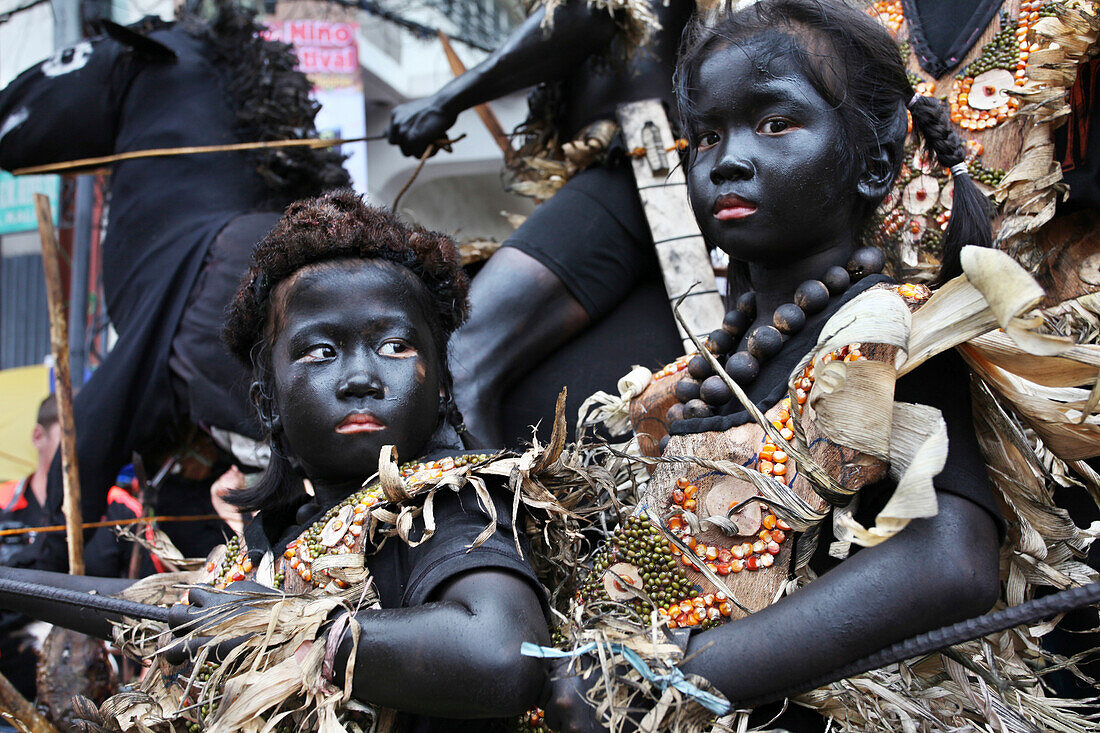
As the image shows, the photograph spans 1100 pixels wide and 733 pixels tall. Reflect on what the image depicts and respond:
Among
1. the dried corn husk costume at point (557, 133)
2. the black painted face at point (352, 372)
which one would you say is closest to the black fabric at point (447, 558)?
the black painted face at point (352, 372)

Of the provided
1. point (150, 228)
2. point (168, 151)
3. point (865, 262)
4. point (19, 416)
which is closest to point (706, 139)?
point (865, 262)

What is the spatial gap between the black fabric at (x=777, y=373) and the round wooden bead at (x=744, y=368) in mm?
14

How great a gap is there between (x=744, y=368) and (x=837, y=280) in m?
0.23

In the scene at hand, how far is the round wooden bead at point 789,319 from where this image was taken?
6.15ft

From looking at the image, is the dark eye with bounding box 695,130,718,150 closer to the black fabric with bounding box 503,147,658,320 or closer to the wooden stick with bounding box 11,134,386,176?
the black fabric with bounding box 503,147,658,320

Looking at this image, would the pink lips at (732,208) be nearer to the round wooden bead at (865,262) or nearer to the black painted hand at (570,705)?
the round wooden bead at (865,262)

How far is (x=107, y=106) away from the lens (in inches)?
143

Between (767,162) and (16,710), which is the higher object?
(767,162)

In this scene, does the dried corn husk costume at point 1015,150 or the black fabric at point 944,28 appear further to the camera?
the black fabric at point 944,28

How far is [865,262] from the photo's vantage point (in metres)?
1.90

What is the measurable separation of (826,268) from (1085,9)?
0.89 metres

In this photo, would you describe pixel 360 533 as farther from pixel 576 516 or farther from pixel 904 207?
pixel 904 207

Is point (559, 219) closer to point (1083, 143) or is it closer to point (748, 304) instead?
point (748, 304)

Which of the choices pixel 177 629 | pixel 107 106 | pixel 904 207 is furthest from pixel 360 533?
pixel 107 106
